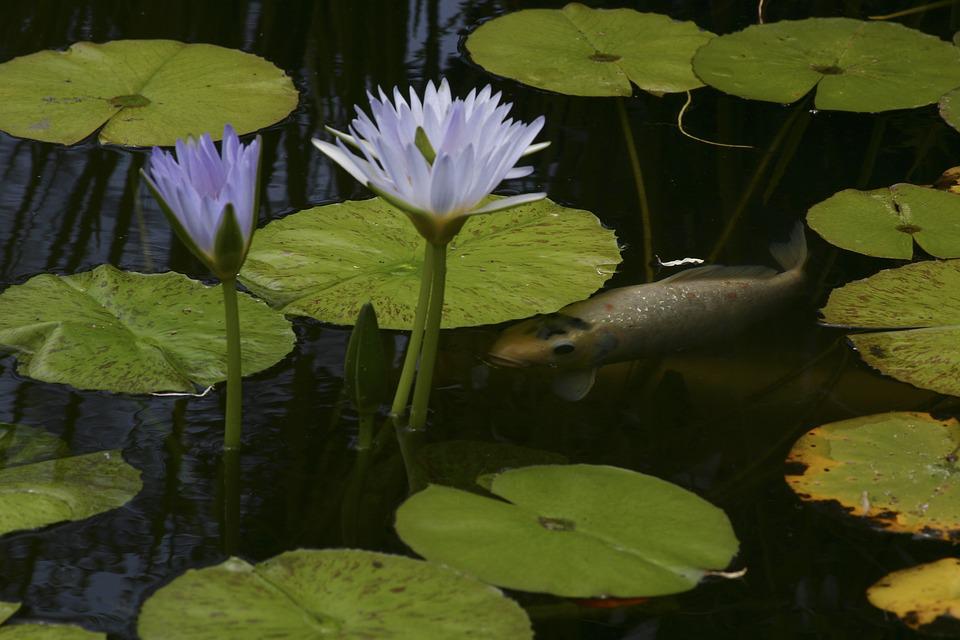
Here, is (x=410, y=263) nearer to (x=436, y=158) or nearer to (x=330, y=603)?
(x=436, y=158)

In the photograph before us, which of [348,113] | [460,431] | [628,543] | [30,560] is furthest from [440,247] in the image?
[348,113]

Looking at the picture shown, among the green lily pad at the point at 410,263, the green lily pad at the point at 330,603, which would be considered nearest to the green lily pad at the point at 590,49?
the green lily pad at the point at 410,263

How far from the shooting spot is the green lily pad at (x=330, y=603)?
1.44 m

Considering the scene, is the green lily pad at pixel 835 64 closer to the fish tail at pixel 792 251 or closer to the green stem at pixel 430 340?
the fish tail at pixel 792 251

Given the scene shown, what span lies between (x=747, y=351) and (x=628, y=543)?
29.9 inches

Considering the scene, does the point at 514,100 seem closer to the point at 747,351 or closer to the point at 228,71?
the point at 228,71

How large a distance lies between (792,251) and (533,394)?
80cm

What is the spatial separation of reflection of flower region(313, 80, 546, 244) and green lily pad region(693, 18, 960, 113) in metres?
1.70

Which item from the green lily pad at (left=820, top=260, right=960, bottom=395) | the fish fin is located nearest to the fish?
the fish fin

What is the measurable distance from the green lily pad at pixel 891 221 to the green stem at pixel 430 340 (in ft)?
3.71

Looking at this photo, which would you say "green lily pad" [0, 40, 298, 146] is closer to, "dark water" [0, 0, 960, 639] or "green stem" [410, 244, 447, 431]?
"dark water" [0, 0, 960, 639]

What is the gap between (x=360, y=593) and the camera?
1508 mm

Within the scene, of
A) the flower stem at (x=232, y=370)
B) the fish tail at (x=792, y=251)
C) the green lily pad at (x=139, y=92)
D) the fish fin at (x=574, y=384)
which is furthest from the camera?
the green lily pad at (x=139, y=92)

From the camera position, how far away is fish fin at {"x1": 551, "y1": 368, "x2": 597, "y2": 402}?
2.12 meters
